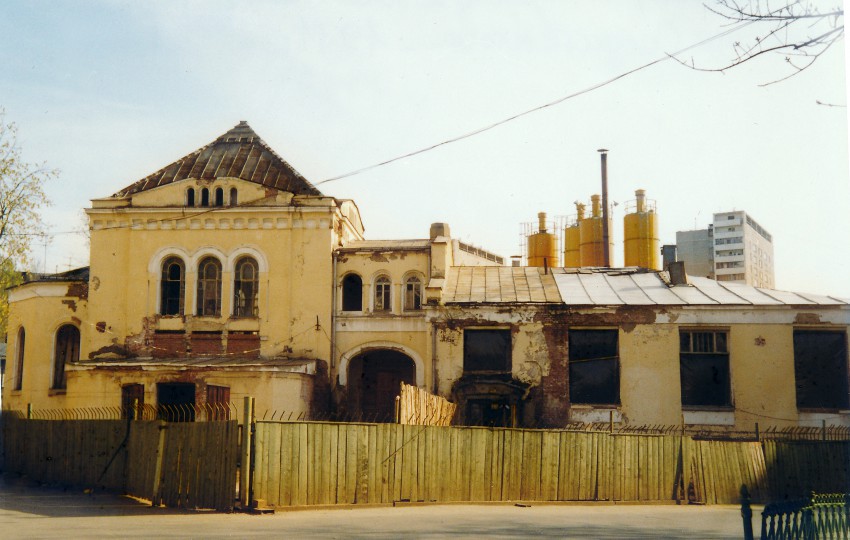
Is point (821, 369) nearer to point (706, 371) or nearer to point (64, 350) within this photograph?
point (706, 371)

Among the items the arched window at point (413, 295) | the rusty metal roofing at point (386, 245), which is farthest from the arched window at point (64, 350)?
the arched window at point (413, 295)

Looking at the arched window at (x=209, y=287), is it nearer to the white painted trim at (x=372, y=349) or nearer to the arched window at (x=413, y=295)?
the white painted trim at (x=372, y=349)

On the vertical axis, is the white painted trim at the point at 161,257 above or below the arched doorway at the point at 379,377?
above

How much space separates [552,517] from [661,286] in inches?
511

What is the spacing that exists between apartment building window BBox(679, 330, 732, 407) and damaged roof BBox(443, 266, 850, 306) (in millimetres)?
1143

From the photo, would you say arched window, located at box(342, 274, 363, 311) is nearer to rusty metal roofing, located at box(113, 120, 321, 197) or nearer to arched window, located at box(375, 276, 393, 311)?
arched window, located at box(375, 276, 393, 311)

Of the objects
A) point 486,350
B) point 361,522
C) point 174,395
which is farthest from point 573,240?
point 361,522

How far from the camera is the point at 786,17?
28.3 ft

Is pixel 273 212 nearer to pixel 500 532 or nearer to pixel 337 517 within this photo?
pixel 337 517

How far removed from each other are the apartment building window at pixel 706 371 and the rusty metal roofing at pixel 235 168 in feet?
42.1

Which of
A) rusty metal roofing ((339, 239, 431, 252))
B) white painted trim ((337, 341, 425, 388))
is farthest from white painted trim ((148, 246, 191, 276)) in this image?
white painted trim ((337, 341, 425, 388))

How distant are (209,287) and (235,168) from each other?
13.9 ft

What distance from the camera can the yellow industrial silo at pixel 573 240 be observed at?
1673 inches

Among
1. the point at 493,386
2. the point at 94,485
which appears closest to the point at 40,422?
the point at 94,485
